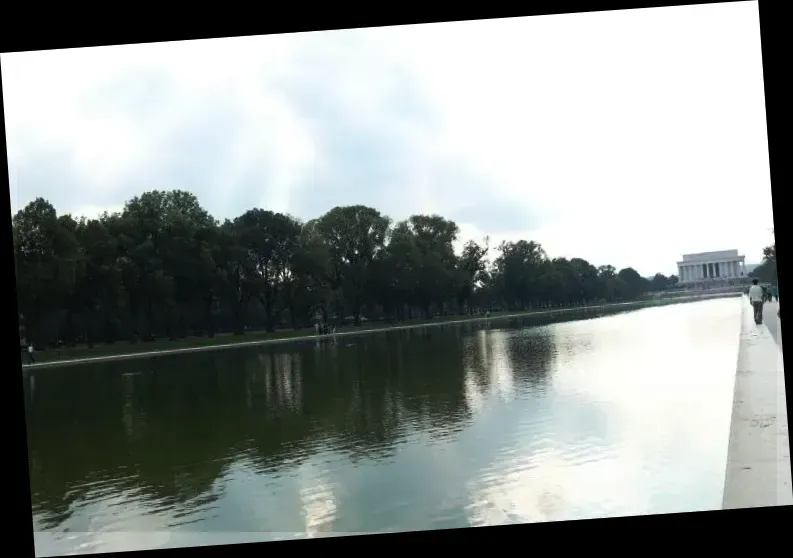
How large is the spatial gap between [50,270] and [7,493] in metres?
23.9

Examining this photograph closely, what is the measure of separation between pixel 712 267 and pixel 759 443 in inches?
1561

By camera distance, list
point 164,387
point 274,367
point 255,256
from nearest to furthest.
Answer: point 164,387 < point 274,367 < point 255,256

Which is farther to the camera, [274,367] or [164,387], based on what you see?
[274,367]

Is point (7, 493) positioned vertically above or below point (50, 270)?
below

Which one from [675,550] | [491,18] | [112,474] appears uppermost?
[491,18]

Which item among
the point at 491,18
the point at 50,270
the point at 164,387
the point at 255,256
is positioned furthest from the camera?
the point at 255,256

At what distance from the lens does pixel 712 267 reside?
4112 centimetres

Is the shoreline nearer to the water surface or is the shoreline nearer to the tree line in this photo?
the water surface

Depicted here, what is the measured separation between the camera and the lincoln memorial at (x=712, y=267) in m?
40.6

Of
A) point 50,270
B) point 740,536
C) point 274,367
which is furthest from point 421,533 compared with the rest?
point 50,270

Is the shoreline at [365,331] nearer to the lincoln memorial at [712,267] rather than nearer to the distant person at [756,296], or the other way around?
the lincoln memorial at [712,267]

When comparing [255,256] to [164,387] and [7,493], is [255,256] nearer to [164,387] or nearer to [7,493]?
[164,387]

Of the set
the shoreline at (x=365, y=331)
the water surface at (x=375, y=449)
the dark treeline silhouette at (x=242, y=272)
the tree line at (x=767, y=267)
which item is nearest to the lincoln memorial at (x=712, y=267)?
the shoreline at (x=365, y=331)

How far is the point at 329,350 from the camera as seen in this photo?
2155cm
